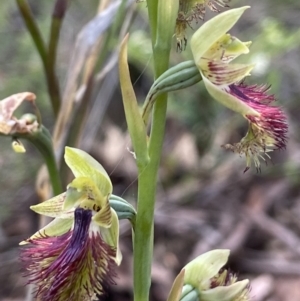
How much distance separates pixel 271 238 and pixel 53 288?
6.19ft

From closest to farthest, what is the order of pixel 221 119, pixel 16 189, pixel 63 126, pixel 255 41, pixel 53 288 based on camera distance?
pixel 53 288, pixel 63 126, pixel 255 41, pixel 16 189, pixel 221 119

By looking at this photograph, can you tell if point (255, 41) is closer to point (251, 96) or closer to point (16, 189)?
point (16, 189)

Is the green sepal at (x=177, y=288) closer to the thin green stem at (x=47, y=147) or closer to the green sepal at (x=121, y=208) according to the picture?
the green sepal at (x=121, y=208)

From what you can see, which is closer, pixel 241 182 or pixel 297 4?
pixel 241 182

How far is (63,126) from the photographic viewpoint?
71.5 inches

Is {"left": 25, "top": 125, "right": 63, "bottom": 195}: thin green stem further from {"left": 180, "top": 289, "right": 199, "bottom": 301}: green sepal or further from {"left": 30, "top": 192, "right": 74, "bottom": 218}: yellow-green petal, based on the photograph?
{"left": 180, "top": 289, "right": 199, "bottom": 301}: green sepal

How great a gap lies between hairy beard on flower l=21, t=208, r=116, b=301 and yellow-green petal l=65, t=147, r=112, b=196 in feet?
0.20

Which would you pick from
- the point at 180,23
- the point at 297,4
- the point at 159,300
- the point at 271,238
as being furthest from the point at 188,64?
the point at 297,4

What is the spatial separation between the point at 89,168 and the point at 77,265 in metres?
0.19

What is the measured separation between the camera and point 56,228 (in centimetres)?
119

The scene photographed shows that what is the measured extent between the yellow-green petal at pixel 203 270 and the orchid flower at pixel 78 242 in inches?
10.7

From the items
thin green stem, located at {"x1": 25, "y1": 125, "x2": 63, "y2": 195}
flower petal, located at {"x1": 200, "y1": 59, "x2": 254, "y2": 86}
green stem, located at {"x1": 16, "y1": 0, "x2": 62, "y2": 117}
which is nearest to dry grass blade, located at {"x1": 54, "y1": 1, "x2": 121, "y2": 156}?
green stem, located at {"x1": 16, "y1": 0, "x2": 62, "y2": 117}

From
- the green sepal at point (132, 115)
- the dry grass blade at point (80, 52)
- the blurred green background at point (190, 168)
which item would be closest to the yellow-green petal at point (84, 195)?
the green sepal at point (132, 115)

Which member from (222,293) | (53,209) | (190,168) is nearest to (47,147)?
(53,209)
